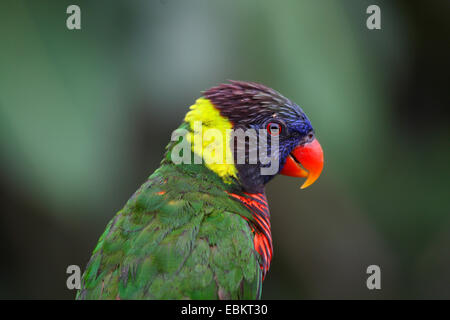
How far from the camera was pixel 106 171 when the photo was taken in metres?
2.66

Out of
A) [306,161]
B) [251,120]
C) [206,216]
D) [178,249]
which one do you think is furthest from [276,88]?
[178,249]

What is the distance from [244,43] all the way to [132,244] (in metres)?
1.94

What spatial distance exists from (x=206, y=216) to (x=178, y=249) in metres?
0.15

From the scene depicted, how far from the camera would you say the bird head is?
1469 mm

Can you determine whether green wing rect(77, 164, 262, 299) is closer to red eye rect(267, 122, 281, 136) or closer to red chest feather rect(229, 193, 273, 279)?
red chest feather rect(229, 193, 273, 279)

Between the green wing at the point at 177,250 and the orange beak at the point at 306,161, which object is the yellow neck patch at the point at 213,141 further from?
the orange beak at the point at 306,161

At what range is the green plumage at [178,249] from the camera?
1.13 metres

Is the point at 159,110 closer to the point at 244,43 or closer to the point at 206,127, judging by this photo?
the point at 244,43

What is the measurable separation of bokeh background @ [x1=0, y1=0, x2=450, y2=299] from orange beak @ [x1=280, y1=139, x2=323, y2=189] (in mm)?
1120

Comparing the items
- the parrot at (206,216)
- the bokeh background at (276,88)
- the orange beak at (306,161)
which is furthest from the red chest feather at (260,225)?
the bokeh background at (276,88)

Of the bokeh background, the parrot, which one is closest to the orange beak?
the parrot

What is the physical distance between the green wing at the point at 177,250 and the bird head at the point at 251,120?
0.16 m

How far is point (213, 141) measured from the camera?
4.73 feet

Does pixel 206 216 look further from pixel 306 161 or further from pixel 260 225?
pixel 306 161
